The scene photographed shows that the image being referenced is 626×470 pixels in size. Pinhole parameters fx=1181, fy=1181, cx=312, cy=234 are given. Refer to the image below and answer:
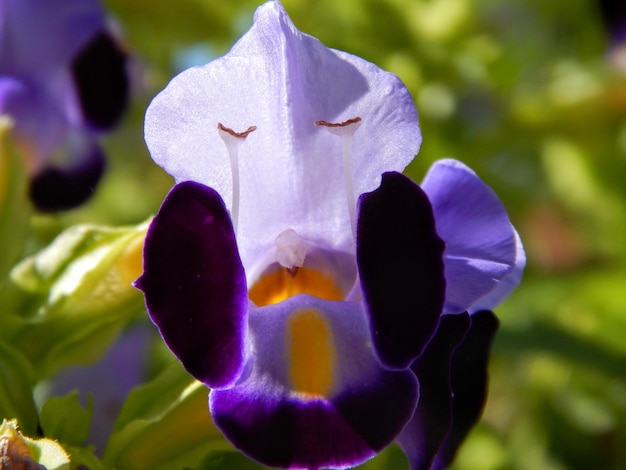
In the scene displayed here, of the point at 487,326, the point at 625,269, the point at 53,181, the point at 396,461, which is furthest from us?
the point at 625,269

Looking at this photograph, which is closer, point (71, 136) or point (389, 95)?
point (389, 95)

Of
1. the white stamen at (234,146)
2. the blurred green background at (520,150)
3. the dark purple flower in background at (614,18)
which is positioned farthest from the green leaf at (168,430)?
the dark purple flower in background at (614,18)

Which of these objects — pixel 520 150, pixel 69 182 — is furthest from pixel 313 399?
pixel 520 150

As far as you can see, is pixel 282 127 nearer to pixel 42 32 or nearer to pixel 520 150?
pixel 42 32

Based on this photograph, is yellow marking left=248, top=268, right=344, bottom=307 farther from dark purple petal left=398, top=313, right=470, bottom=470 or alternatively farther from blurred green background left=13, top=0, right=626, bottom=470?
blurred green background left=13, top=0, right=626, bottom=470

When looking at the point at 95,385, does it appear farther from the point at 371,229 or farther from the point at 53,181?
the point at 371,229

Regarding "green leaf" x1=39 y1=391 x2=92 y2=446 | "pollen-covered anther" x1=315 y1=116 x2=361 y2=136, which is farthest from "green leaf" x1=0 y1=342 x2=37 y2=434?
"pollen-covered anther" x1=315 y1=116 x2=361 y2=136

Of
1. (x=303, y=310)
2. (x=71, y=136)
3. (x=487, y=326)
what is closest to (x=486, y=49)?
(x=71, y=136)
